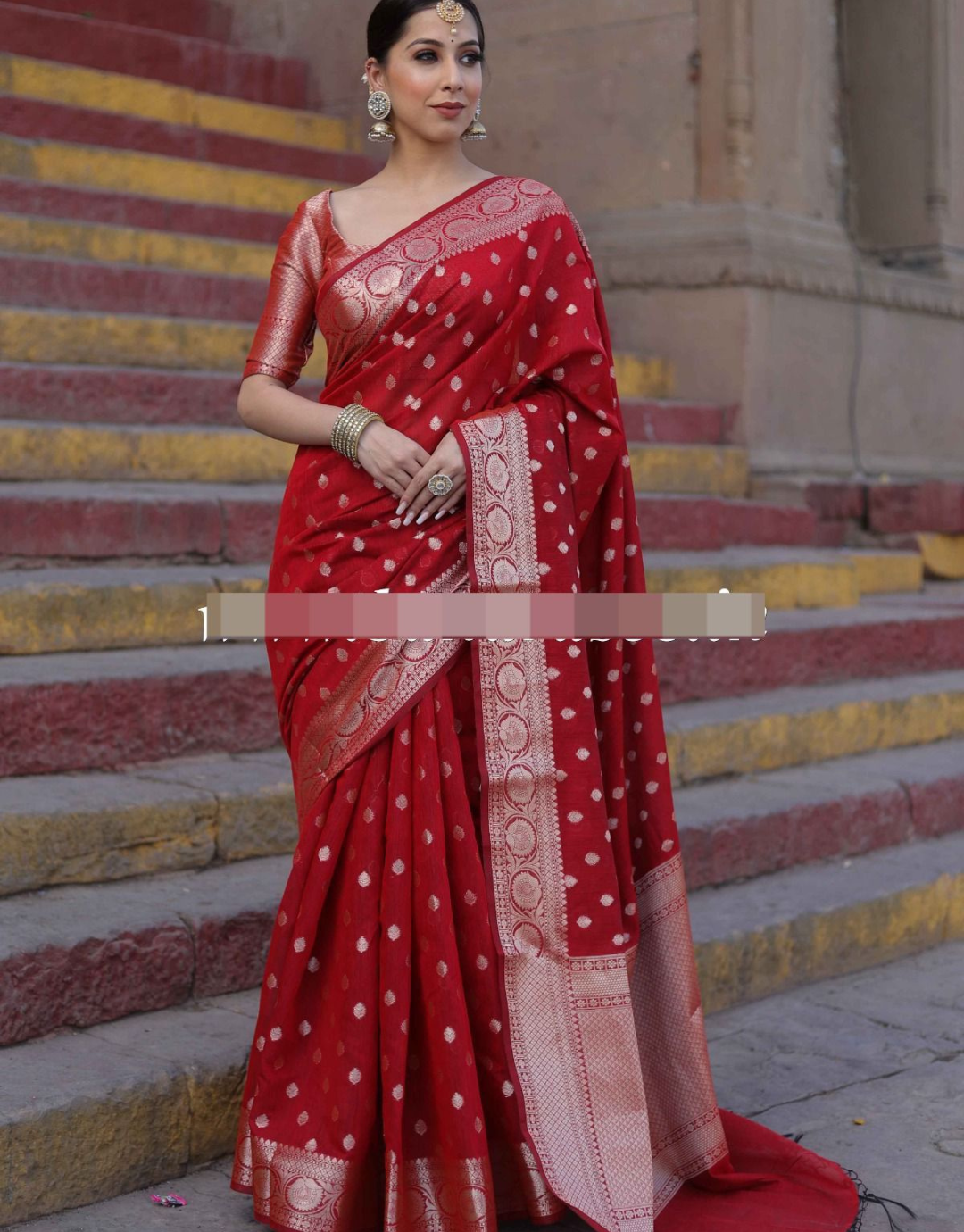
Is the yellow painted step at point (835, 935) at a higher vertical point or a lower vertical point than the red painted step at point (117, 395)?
lower

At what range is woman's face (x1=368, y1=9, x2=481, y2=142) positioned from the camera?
2.41 meters

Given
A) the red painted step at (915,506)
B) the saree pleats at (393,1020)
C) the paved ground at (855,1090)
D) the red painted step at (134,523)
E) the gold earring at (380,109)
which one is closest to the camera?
the saree pleats at (393,1020)

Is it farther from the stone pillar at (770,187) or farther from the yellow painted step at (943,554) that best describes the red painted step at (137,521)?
the yellow painted step at (943,554)

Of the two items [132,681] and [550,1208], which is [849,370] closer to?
[132,681]

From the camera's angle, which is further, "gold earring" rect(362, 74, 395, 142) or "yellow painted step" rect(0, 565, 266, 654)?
"yellow painted step" rect(0, 565, 266, 654)

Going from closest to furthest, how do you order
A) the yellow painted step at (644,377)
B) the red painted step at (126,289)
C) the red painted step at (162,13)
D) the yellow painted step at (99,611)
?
the yellow painted step at (99,611)
the red painted step at (126,289)
the yellow painted step at (644,377)
the red painted step at (162,13)

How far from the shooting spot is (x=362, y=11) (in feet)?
23.7

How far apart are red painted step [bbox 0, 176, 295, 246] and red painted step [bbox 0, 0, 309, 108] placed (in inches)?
47.0

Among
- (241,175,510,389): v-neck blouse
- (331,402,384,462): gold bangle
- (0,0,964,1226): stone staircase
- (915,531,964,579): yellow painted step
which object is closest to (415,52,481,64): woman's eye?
(241,175,510,389): v-neck blouse

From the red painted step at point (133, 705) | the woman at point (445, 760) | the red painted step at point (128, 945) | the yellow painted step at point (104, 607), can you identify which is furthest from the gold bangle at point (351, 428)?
the yellow painted step at point (104, 607)

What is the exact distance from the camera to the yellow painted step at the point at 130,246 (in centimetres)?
528

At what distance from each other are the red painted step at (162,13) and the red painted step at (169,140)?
0.97 m

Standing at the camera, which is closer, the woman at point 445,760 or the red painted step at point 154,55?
the woman at point 445,760

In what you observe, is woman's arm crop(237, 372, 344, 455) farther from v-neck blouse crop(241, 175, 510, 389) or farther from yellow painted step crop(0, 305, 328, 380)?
yellow painted step crop(0, 305, 328, 380)
